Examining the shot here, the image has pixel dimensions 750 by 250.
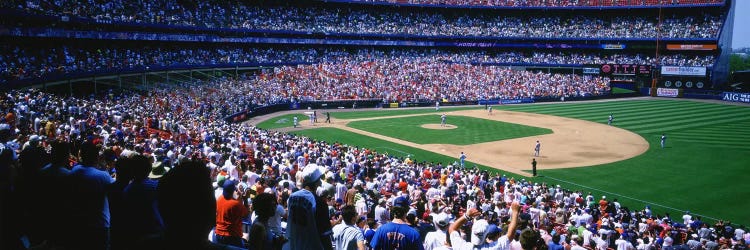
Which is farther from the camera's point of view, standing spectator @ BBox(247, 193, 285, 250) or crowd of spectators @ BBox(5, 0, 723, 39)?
crowd of spectators @ BBox(5, 0, 723, 39)

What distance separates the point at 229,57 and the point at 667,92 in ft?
178

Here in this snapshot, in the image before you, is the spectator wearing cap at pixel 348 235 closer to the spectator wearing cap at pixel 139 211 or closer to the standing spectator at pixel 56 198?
the spectator wearing cap at pixel 139 211

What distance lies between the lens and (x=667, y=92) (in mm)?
64938

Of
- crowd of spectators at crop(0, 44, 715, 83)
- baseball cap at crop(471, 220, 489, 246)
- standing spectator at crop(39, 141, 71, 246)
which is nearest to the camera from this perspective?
standing spectator at crop(39, 141, 71, 246)

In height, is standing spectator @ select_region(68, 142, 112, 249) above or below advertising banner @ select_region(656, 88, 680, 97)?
above

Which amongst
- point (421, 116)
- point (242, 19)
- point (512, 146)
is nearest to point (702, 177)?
point (512, 146)

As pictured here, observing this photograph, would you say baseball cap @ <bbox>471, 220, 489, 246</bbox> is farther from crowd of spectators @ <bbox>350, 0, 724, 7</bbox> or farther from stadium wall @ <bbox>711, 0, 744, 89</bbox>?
stadium wall @ <bbox>711, 0, 744, 89</bbox>

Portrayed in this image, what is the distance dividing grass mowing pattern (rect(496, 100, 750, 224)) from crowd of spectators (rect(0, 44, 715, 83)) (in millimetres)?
24979

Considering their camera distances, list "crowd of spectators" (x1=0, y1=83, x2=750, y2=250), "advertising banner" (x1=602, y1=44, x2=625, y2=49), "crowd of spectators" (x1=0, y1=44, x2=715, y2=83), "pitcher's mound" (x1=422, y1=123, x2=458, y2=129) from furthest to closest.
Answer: "advertising banner" (x1=602, y1=44, x2=625, y2=49), "pitcher's mound" (x1=422, y1=123, x2=458, y2=129), "crowd of spectators" (x1=0, y1=44, x2=715, y2=83), "crowd of spectators" (x1=0, y1=83, x2=750, y2=250)

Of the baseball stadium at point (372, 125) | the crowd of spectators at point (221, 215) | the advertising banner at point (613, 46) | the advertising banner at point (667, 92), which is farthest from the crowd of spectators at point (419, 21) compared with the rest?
the crowd of spectators at point (221, 215)

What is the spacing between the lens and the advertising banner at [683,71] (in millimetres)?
63969

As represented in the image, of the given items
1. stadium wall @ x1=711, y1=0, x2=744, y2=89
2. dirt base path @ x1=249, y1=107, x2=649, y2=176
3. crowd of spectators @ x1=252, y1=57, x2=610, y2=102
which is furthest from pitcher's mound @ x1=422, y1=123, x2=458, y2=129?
stadium wall @ x1=711, y1=0, x2=744, y2=89

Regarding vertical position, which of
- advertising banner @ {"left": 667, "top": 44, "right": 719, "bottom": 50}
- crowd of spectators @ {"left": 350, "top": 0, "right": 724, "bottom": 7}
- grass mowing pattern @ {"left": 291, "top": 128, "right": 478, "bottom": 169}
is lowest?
grass mowing pattern @ {"left": 291, "top": 128, "right": 478, "bottom": 169}

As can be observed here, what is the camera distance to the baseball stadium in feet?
15.5
